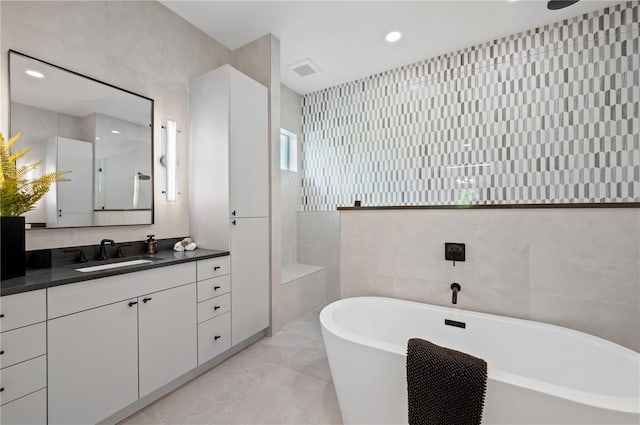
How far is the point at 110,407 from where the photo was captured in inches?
57.9

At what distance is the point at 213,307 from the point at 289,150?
2.60 metres

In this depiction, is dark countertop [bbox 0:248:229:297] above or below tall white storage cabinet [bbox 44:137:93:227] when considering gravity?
below

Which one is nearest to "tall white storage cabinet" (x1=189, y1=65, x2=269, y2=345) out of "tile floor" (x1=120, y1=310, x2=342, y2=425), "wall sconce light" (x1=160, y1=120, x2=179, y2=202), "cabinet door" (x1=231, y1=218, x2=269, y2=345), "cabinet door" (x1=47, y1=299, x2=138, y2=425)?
"cabinet door" (x1=231, y1=218, x2=269, y2=345)

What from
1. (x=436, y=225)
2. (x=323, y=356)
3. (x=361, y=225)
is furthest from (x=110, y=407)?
(x=436, y=225)

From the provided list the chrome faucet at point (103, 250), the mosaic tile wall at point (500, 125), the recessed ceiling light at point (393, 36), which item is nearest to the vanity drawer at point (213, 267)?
the chrome faucet at point (103, 250)

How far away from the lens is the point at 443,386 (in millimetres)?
1105

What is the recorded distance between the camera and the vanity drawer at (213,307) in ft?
6.61

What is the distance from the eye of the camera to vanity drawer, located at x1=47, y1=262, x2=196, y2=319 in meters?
1.29

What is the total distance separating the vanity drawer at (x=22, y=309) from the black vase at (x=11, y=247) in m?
0.26

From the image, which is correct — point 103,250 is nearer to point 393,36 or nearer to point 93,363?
point 93,363

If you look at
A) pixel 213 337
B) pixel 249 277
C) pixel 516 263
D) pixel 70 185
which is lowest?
pixel 213 337

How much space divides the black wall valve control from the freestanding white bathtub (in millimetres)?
359

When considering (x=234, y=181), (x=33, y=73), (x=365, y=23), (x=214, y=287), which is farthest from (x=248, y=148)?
(x=365, y=23)

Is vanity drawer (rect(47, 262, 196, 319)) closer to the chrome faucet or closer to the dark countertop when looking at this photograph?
the dark countertop
